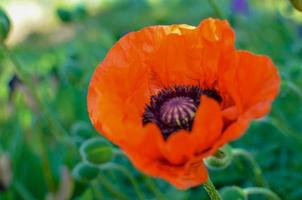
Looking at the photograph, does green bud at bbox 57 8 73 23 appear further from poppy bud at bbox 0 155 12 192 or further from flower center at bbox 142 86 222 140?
flower center at bbox 142 86 222 140

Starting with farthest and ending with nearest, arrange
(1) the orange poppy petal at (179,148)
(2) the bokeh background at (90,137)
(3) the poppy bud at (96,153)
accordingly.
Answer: (2) the bokeh background at (90,137) < (3) the poppy bud at (96,153) < (1) the orange poppy petal at (179,148)

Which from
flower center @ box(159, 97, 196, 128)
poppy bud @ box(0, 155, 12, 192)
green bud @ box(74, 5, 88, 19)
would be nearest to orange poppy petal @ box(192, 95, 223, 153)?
flower center @ box(159, 97, 196, 128)

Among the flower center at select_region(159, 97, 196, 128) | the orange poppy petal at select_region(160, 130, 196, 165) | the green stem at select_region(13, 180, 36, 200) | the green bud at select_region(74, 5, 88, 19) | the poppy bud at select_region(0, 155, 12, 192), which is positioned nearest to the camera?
the orange poppy petal at select_region(160, 130, 196, 165)

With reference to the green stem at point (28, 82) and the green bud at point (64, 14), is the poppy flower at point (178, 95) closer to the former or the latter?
the green stem at point (28, 82)

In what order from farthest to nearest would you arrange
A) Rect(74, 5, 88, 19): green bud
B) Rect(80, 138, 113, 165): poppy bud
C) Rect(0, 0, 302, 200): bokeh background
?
1. Rect(74, 5, 88, 19): green bud
2. Rect(0, 0, 302, 200): bokeh background
3. Rect(80, 138, 113, 165): poppy bud

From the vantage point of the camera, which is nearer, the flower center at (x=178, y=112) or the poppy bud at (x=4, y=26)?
the flower center at (x=178, y=112)

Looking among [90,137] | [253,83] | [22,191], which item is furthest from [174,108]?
[22,191]

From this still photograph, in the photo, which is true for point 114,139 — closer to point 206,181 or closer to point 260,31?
point 206,181

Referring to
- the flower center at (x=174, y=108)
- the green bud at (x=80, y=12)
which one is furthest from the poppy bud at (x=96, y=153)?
the green bud at (x=80, y=12)

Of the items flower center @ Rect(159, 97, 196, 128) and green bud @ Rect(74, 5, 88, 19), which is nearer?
flower center @ Rect(159, 97, 196, 128)
